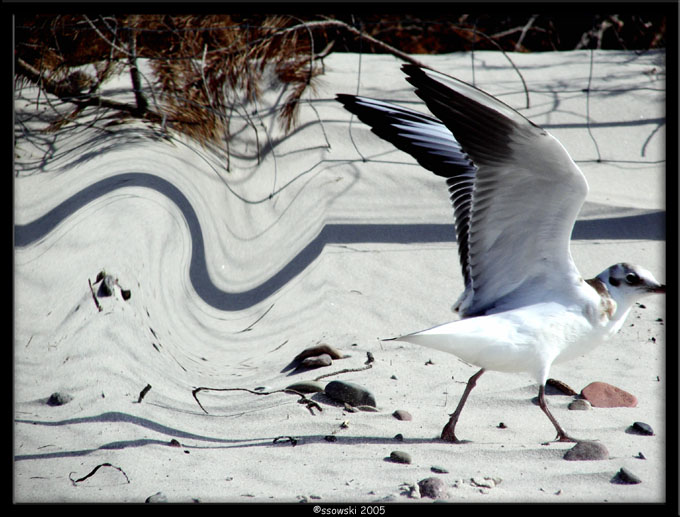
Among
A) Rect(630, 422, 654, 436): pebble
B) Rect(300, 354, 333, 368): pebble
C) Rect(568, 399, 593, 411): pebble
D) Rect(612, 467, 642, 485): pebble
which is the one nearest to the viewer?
Rect(612, 467, 642, 485): pebble

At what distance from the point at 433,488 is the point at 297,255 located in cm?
269

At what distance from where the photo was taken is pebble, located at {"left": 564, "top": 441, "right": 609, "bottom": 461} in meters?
2.29

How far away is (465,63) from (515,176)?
13.7ft

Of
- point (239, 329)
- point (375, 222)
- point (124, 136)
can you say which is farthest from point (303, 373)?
point (124, 136)

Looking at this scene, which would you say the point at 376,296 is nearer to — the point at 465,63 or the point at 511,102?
the point at 511,102

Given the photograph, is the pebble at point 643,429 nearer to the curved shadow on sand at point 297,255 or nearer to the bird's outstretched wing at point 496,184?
the bird's outstretched wing at point 496,184

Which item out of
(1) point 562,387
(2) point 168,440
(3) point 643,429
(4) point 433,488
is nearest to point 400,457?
(4) point 433,488

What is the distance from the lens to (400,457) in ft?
7.45

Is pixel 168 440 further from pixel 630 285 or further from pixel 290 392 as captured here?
pixel 630 285

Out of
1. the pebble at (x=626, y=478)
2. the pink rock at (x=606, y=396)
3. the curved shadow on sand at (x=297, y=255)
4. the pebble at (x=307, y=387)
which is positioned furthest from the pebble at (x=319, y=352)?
the pebble at (x=626, y=478)

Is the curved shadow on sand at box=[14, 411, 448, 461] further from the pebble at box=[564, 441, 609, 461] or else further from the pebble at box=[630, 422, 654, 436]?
the pebble at box=[630, 422, 654, 436]

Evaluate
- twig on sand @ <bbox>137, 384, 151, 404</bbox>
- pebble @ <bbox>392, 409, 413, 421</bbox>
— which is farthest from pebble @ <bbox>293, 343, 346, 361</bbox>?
twig on sand @ <bbox>137, 384, 151, 404</bbox>

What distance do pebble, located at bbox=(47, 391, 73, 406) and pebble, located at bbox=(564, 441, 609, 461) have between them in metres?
1.95

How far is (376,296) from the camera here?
4.17m
